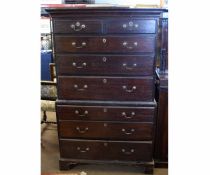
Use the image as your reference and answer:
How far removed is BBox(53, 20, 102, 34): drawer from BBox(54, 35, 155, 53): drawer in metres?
0.05

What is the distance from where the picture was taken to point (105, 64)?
233 cm

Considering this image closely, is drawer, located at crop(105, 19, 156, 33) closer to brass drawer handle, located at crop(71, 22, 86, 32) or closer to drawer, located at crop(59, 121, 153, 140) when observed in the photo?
brass drawer handle, located at crop(71, 22, 86, 32)

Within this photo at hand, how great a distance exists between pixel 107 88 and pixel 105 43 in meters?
0.36

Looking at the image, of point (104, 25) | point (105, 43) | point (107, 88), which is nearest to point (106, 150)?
point (107, 88)

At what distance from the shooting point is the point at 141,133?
245 cm

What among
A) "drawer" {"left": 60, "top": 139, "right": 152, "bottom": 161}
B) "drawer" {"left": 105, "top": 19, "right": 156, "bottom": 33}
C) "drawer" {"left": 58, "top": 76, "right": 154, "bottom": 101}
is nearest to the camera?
"drawer" {"left": 105, "top": 19, "right": 156, "bottom": 33}

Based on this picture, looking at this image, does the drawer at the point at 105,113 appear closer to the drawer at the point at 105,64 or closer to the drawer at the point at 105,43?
the drawer at the point at 105,64

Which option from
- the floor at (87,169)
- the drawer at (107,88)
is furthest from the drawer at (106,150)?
the drawer at (107,88)

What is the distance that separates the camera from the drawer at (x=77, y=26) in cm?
226

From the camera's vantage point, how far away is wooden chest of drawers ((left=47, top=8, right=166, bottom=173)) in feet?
7.37

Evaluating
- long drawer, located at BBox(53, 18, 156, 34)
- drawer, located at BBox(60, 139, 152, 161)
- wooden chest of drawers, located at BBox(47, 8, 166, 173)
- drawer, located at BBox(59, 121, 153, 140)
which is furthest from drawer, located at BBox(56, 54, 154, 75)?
drawer, located at BBox(60, 139, 152, 161)

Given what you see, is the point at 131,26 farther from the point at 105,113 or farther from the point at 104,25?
the point at 105,113
